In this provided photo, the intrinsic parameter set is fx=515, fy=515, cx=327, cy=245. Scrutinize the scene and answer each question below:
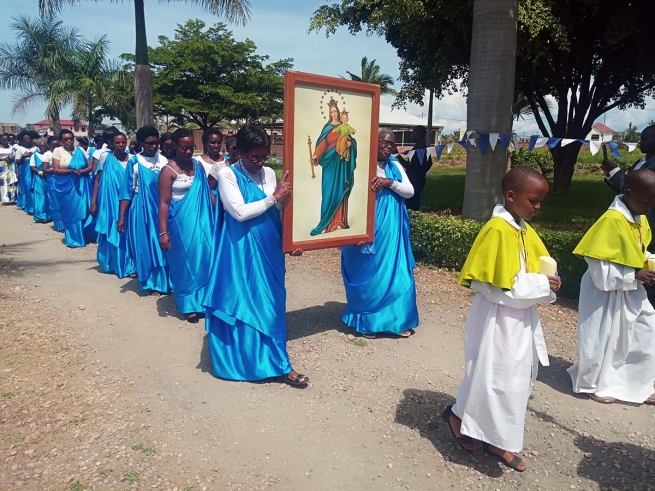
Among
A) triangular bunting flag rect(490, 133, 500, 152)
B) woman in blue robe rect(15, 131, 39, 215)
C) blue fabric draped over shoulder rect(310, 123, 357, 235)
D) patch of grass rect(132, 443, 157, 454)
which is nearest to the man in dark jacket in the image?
triangular bunting flag rect(490, 133, 500, 152)

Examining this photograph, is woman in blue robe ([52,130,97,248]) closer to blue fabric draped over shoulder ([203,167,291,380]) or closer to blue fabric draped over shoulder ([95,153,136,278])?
blue fabric draped over shoulder ([95,153,136,278])

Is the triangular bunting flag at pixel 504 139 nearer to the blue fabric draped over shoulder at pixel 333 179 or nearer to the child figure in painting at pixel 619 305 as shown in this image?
the child figure in painting at pixel 619 305

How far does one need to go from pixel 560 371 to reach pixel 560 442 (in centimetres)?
111

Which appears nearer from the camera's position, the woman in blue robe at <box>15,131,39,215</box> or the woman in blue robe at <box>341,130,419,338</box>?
Result: the woman in blue robe at <box>341,130,419,338</box>

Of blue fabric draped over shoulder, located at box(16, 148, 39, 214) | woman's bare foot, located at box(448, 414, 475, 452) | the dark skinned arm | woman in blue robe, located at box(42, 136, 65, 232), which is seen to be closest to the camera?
woman's bare foot, located at box(448, 414, 475, 452)

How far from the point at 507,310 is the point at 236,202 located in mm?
1831

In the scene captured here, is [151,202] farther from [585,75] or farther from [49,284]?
[585,75]

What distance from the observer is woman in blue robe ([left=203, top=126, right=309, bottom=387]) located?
3516 millimetres

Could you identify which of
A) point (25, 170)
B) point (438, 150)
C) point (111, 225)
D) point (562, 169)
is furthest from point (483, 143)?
point (25, 170)

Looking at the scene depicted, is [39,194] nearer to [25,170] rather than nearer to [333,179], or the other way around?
[25,170]

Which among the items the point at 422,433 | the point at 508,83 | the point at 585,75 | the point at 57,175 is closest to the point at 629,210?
the point at 422,433

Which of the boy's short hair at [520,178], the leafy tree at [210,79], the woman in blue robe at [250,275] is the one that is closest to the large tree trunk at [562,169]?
the woman in blue robe at [250,275]

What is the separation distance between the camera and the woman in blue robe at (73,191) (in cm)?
884

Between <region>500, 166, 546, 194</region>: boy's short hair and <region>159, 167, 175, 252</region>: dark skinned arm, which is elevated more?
<region>500, 166, 546, 194</region>: boy's short hair
